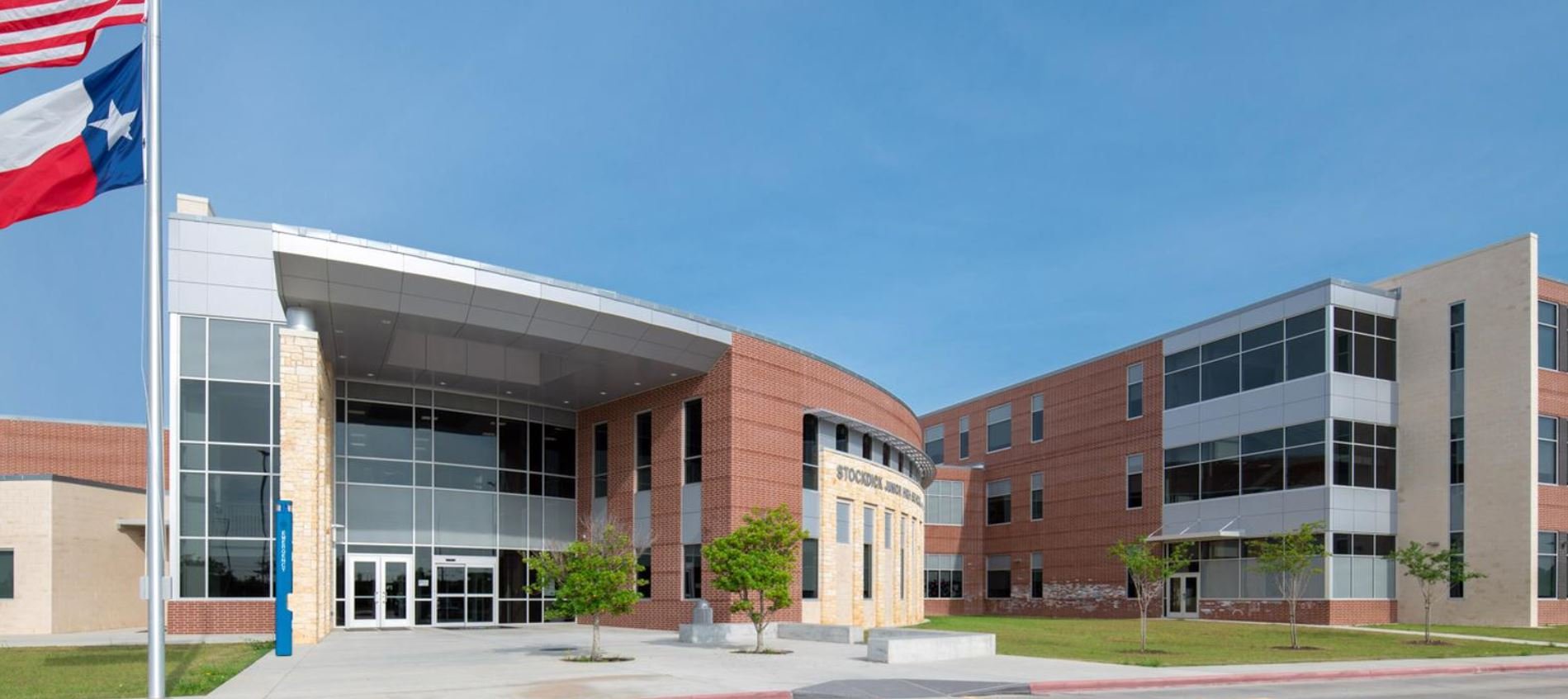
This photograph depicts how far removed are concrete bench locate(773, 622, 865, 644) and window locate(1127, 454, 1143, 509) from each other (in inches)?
1122

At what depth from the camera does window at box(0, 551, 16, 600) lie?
33.6m

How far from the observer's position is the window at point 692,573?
3420 cm

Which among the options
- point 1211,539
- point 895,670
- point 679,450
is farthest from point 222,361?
point 1211,539

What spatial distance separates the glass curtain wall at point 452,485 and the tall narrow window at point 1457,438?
33.5 metres

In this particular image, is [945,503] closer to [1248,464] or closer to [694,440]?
[1248,464]

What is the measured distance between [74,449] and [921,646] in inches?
1558

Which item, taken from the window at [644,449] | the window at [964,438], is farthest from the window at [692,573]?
the window at [964,438]

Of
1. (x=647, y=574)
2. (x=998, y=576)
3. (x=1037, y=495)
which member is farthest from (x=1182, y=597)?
(x=647, y=574)

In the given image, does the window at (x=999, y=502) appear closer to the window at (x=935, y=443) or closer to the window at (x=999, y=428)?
the window at (x=999, y=428)

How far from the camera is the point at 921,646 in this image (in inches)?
949

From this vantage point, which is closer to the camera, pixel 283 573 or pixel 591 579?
pixel 591 579

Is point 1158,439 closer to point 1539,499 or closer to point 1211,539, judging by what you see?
point 1211,539

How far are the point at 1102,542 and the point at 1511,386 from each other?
2057cm

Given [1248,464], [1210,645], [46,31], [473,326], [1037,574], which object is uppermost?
[46,31]
